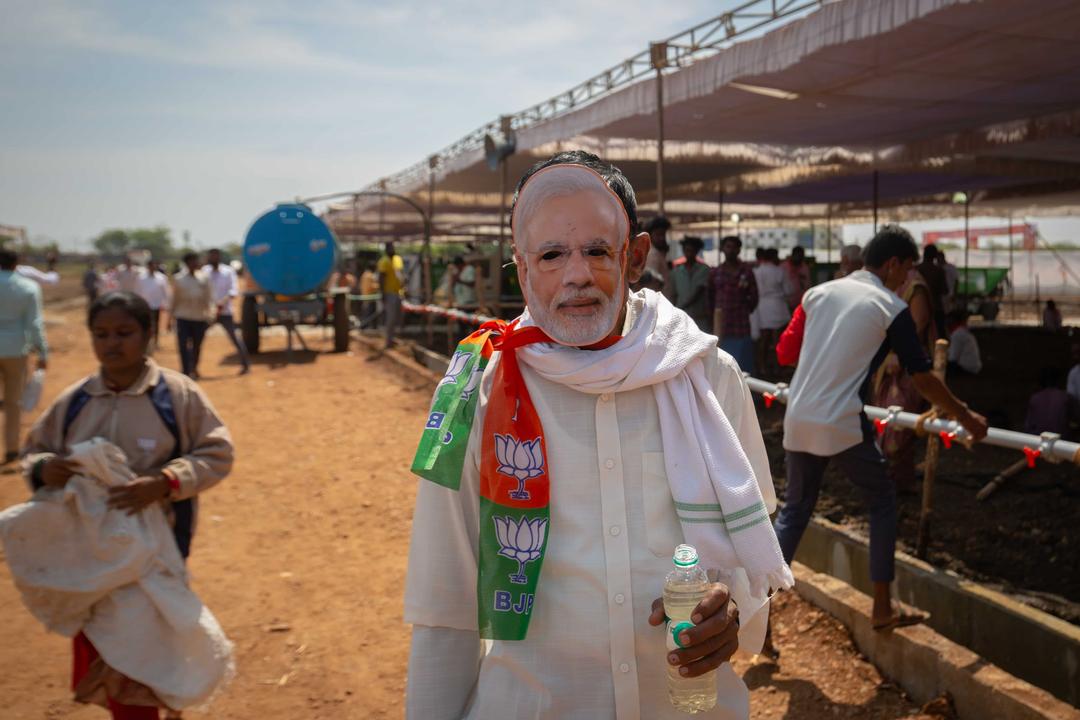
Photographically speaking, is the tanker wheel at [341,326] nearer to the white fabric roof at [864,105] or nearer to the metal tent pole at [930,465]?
the white fabric roof at [864,105]

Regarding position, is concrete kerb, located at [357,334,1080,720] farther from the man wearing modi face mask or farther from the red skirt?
the red skirt

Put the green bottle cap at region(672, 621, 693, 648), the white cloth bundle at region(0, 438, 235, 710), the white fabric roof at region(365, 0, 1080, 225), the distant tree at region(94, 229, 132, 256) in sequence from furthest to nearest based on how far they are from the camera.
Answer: the distant tree at region(94, 229, 132, 256)
the white fabric roof at region(365, 0, 1080, 225)
the white cloth bundle at region(0, 438, 235, 710)
the green bottle cap at region(672, 621, 693, 648)

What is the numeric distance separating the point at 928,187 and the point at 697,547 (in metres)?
16.6

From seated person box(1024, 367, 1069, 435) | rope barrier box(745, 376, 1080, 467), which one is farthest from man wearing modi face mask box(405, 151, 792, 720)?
seated person box(1024, 367, 1069, 435)

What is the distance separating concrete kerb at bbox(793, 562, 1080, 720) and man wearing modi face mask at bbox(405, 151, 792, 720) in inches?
83.2

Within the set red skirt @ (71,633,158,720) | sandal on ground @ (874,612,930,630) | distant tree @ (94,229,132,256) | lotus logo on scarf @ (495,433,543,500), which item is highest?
distant tree @ (94,229,132,256)

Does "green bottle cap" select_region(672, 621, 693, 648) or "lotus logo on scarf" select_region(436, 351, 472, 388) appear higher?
"lotus logo on scarf" select_region(436, 351, 472, 388)

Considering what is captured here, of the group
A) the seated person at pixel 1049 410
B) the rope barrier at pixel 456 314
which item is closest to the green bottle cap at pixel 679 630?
the seated person at pixel 1049 410

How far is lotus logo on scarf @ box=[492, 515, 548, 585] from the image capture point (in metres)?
1.56

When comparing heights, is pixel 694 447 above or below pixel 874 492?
above

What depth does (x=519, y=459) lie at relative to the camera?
1.59 meters

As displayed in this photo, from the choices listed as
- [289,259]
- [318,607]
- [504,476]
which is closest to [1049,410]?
[318,607]

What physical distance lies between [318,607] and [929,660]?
10.3 ft

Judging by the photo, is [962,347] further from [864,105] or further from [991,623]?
[991,623]
